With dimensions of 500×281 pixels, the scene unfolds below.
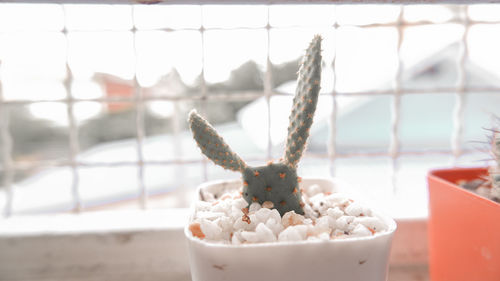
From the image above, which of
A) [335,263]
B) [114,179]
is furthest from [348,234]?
[114,179]

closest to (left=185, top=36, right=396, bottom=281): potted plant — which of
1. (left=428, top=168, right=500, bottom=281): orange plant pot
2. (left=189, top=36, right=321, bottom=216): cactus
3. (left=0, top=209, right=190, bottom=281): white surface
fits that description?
(left=189, top=36, right=321, bottom=216): cactus

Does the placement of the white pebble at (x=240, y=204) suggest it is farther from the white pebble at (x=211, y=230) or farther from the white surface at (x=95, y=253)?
the white surface at (x=95, y=253)

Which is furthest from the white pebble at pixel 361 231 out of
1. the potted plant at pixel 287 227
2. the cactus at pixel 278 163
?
the cactus at pixel 278 163

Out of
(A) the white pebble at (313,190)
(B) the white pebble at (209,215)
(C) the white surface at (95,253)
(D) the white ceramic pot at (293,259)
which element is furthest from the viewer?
(C) the white surface at (95,253)

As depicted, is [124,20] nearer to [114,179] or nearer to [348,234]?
[348,234]

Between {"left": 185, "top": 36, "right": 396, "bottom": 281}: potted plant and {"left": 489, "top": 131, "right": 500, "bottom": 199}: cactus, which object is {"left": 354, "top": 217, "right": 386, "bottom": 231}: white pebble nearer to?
{"left": 185, "top": 36, "right": 396, "bottom": 281}: potted plant

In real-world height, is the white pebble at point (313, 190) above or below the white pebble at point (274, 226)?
below

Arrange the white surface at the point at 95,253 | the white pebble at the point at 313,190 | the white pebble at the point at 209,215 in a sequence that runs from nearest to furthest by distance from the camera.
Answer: the white pebble at the point at 209,215 → the white pebble at the point at 313,190 → the white surface at the point at 95,253
